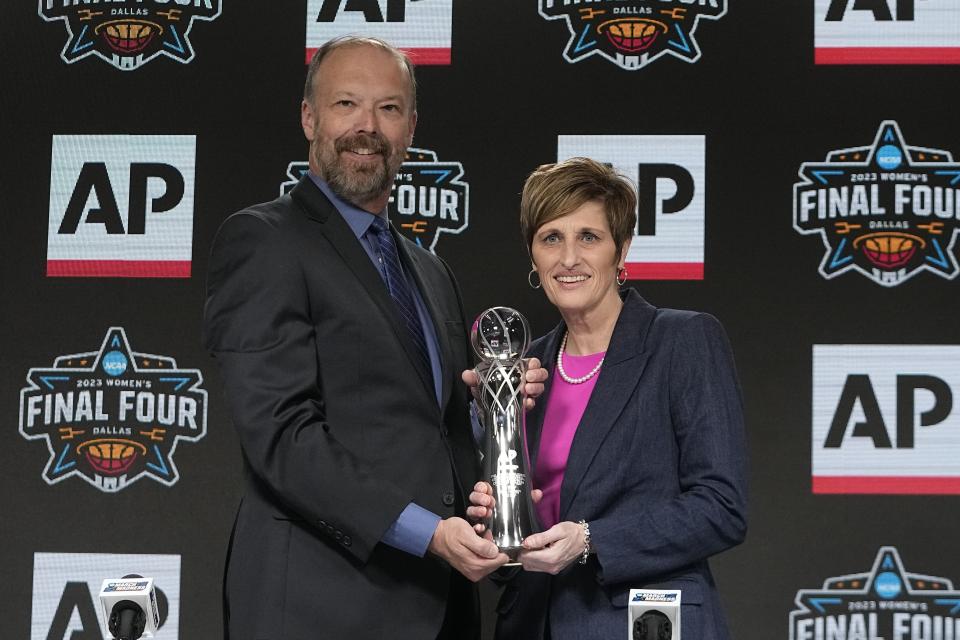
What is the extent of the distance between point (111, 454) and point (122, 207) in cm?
71

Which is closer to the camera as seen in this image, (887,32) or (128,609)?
(128,609)

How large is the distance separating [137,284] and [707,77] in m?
1.72

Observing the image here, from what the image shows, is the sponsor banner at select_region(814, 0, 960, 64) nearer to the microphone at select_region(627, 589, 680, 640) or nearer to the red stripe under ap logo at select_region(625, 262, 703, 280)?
the red stripe under ap logo at select_region(625, 262, 703, 280)

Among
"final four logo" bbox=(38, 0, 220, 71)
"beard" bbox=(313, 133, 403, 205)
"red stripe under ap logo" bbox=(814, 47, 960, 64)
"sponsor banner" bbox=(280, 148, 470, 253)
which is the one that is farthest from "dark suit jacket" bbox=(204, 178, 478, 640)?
"red stripe under ap logo" bbox=(814, 47, 960, 64)

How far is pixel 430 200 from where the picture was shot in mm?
3209

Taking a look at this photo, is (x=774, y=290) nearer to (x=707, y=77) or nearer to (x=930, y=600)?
(x=707, y=77)

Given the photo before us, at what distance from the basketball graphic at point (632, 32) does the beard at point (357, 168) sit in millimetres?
1301

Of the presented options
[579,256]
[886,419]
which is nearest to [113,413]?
[579,256]

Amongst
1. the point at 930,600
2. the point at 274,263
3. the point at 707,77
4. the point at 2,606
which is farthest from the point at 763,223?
the point at 2,606

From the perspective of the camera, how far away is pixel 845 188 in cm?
313

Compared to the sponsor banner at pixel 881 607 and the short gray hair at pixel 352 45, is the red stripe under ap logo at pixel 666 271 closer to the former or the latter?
the sponsor banner at pixel 881 607

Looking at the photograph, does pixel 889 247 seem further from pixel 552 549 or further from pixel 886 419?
pixel 552 549

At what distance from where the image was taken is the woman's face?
6.97 ft

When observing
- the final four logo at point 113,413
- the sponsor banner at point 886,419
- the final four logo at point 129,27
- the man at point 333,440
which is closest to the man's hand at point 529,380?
the man at point 333,440
